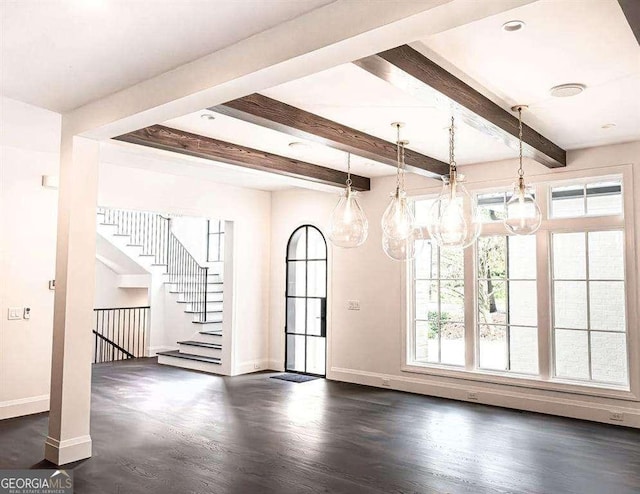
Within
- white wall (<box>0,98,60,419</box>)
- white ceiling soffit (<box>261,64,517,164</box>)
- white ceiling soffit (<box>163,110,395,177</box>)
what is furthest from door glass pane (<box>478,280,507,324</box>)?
white wall (<box>0,98,60,419</box>)

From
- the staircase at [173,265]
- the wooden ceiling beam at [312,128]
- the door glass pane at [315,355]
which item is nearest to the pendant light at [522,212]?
the wooden ceiling beam at [312,128]

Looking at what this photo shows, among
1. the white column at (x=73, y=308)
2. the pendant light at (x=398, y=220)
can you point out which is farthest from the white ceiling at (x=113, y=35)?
the pendant light at (x=398, y=220)

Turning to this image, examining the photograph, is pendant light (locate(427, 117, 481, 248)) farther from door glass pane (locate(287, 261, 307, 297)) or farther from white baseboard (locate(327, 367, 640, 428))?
door glass pane (locate(287, 261, 307, 297))

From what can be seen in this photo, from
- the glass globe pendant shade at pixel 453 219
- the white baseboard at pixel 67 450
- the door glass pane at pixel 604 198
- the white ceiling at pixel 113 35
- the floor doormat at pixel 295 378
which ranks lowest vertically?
the floor doormat at pixel 295 378

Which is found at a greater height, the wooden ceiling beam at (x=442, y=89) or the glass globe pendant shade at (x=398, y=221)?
the wooden ceiling beam at (x=442, y=89)

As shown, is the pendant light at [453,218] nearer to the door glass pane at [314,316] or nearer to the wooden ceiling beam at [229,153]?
the wooden ceiling beam at [229,153]

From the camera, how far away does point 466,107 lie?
12.0 ft

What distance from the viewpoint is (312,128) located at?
4398 mm

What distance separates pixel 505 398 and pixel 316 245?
3.55 metres

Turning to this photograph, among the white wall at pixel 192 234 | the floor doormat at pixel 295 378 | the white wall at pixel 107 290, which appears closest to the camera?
the floor doormat at pixel 295 378

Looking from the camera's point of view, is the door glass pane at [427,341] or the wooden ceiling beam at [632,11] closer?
the wooden ceiling beam at [632,11]

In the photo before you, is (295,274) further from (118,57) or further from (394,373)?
(118,57)

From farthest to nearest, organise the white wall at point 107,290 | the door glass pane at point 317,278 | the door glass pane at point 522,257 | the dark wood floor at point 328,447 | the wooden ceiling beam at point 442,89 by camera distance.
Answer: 1. the white wall at point 107,290
2. the door glass pane at point 317,278
3. the door glass pane at point 522,257
4. the dark wood floor at point 328,447
5. the wooden ceiling beam at point 442,89

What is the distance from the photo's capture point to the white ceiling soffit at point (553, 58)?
2.78 meters
